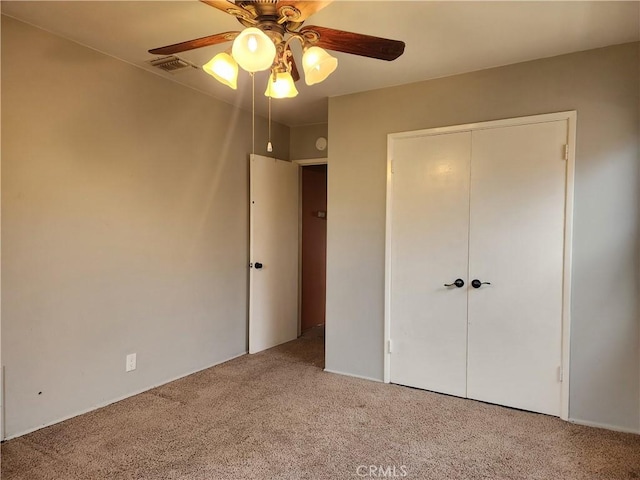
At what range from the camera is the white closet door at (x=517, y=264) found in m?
2.68

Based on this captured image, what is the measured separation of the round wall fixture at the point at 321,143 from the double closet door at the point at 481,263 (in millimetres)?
1350

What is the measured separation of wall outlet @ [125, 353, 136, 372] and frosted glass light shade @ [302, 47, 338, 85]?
2.40m

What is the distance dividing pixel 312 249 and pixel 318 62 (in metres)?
3.55

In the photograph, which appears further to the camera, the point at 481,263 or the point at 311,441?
the point at 481,263

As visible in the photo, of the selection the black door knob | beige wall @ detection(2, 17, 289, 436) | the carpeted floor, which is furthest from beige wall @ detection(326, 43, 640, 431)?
beige wall @ detection(2, 17, 289, 436)

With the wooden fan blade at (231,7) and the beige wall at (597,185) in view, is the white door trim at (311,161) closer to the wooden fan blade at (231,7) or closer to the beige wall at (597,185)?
the beige wall at (597,185)

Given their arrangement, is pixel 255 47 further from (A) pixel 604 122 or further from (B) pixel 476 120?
(A) pixel 604 122

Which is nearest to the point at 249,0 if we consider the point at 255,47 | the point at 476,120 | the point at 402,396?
the point at 255,47

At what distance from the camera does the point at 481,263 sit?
2916mm

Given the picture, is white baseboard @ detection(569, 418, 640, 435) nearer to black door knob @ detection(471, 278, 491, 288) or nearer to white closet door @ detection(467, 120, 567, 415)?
white closet door @ detection(467, 120, 567, 415)

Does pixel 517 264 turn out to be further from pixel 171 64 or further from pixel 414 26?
pixel 171 64

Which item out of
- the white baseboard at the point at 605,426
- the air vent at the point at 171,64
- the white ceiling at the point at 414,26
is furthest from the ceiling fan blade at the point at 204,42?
the white baseboard at the point at 605,426

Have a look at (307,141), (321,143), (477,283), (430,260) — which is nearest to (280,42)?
(430,260)

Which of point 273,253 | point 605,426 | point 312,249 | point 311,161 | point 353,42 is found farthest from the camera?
point 312,249
